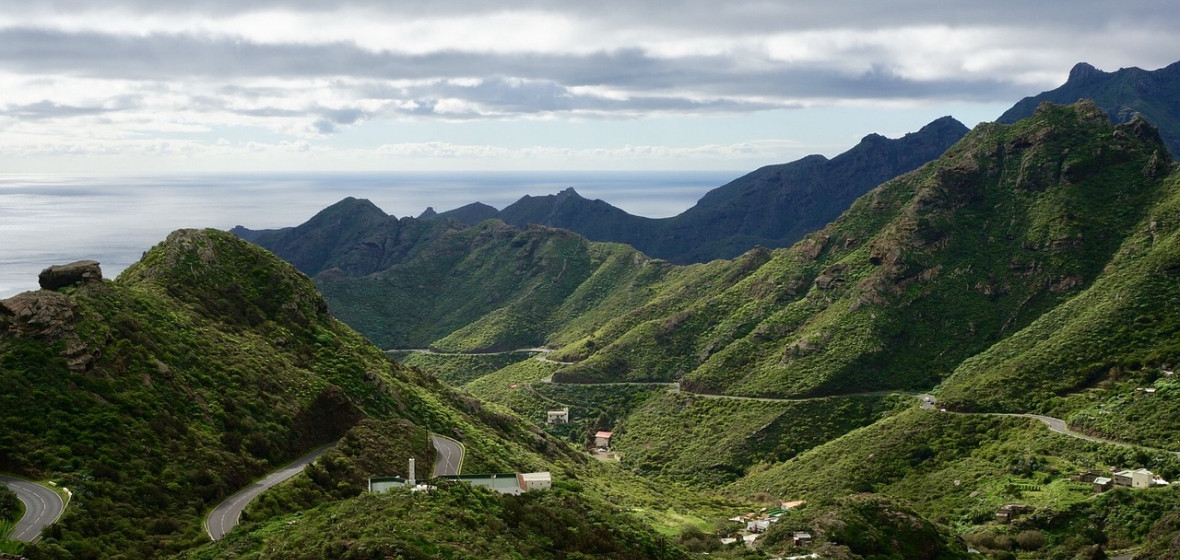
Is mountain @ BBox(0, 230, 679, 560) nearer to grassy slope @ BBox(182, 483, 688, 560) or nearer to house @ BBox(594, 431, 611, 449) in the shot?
grassy slope @ BBox(182, 483, 688, 560)

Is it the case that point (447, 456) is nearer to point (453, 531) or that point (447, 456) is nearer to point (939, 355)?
point (453, 531)

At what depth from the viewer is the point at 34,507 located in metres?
40.0

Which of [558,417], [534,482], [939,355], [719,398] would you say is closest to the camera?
[534,482]

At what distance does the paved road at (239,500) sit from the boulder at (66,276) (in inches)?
662

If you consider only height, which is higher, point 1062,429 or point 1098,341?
point 1098,341

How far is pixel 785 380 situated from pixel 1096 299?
30.1m

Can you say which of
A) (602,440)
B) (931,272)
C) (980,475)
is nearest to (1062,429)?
(980,475)

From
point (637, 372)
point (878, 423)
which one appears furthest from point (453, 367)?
point (878, 423)

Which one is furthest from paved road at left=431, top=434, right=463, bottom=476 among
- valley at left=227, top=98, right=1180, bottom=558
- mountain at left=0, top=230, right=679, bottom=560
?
valley at left=227, top=98, right=1180, bottom=558

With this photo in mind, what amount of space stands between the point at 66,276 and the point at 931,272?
3352 inches

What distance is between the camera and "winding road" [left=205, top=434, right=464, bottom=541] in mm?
43987

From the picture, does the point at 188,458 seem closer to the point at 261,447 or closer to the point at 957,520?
the point at 261,447

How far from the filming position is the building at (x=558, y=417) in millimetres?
116594

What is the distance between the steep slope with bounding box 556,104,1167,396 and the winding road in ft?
160
